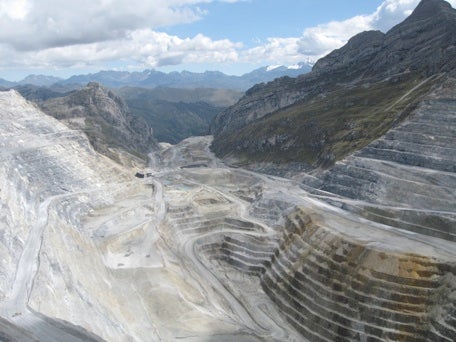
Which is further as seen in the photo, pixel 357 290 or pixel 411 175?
pixel 411 175

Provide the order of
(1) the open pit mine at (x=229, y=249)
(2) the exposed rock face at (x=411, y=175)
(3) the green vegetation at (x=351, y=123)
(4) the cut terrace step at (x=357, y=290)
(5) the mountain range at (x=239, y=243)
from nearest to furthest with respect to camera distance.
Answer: (4) the cut terrace step at (x=357, y=290) → (1) the open pit mine at (x=229, y=249) → (5) the mountain range at (x=239, y=243) → (2) the exposed rock face at (x=411, y=175) → (3) the green vegetation at (x=351, y=123)

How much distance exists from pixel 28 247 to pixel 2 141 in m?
54.6

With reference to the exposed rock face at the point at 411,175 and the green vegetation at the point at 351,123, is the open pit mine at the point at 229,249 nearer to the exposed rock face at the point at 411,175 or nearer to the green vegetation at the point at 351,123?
the exposed rock face at the point at 411,175

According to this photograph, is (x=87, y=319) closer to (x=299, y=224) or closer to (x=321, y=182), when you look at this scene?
(x=299, y=224)

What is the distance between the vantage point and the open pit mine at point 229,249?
7056cm

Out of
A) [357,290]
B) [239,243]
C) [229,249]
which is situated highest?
[357,290]

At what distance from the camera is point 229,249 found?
11044 cm

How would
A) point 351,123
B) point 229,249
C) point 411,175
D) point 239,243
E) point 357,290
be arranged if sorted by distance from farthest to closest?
point 351,123 → point 229,249 → point 239,243 → point 411,175 → point 357,290

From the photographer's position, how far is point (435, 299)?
6962cm

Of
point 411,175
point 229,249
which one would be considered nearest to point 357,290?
point 229,249

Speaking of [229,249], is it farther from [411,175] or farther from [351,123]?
[351,123]

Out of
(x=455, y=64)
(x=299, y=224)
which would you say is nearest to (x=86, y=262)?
(x=299, y=224)

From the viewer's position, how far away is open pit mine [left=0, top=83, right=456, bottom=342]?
70562mm


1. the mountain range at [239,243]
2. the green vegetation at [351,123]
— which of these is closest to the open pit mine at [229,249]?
the mountain range at [239,243]
